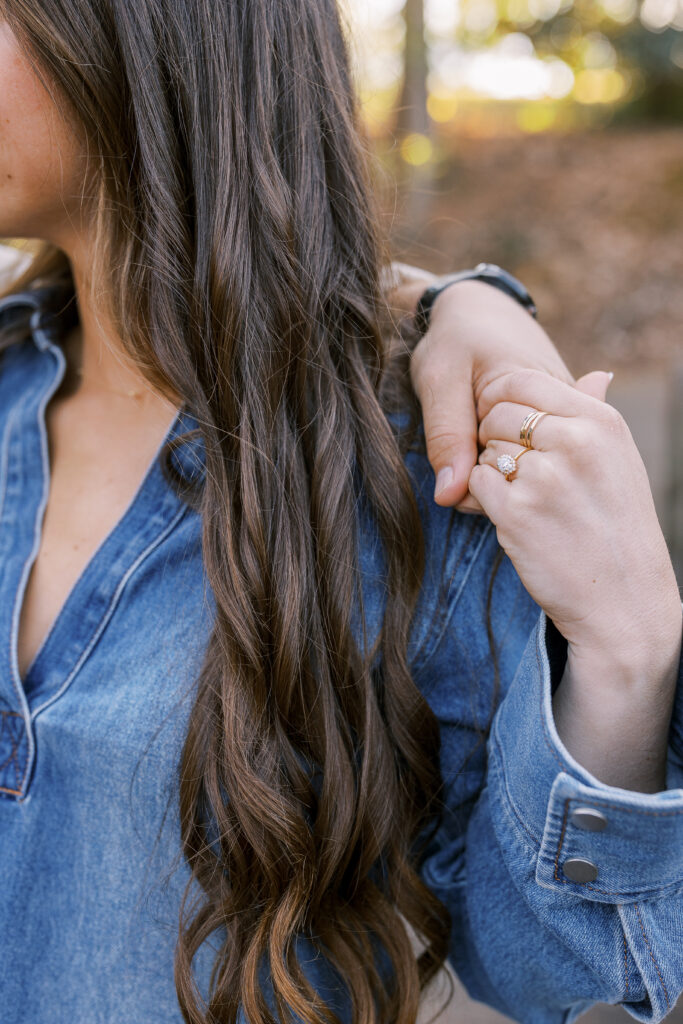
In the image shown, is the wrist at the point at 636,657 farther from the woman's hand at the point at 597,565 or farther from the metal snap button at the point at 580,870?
the metal snap button at the point at 580,870

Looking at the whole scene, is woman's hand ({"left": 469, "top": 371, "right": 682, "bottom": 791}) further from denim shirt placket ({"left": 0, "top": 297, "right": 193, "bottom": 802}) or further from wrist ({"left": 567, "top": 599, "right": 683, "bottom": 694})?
denim shirt placket ({"left": 0, "top": 297, "right": 193, "bottom": 802})

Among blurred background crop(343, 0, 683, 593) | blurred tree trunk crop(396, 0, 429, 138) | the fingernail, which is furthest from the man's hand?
blurred tree trunk crop(396, 0, 429, 138)

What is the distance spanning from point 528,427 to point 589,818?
401 millimetres

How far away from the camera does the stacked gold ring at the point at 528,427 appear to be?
0.91 meters

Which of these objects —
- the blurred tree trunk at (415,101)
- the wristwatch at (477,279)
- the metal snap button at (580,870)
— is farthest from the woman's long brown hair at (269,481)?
the blurred tree trunk at (415,101)

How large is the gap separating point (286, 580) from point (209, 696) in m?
0.17

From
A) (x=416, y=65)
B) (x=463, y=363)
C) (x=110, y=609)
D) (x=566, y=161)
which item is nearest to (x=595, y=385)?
(x=463, y=363)

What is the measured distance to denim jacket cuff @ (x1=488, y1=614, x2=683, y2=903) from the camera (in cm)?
88

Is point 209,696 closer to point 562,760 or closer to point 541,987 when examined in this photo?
point 562,760

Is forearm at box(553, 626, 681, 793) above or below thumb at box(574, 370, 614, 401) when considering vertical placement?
below

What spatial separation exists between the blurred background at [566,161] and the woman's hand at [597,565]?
273 cm

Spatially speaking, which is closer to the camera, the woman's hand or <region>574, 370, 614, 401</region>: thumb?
the woman's hand

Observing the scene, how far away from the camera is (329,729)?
108 cm

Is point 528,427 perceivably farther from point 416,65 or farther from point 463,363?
point 416,65
